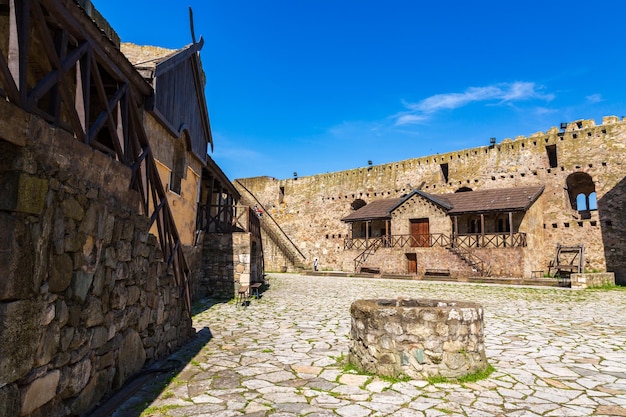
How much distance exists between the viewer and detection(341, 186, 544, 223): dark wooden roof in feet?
77.4

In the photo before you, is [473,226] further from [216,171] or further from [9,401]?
[9,401]

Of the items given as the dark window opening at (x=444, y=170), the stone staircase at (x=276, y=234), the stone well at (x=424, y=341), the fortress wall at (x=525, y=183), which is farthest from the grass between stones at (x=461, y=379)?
the dark window opening at (x=444, y=170)

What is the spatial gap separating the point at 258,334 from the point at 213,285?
5.65 meters

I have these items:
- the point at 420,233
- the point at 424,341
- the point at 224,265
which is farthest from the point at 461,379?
the point at 420,233

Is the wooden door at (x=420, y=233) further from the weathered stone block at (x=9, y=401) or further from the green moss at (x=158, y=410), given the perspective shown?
the weathered stone block at (x=9, y=401)

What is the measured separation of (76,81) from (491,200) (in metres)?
25.3

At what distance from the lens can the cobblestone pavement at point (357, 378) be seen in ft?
12.8

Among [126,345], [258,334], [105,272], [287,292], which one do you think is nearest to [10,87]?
[105,272]

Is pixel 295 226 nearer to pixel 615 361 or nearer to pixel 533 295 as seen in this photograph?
pixel 533 295

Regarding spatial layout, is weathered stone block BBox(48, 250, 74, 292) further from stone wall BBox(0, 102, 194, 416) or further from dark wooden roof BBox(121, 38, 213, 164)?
dark wooden roof BBox(121, 38, 213, 164)

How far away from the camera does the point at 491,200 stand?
82.0 ft

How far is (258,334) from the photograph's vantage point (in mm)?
7465

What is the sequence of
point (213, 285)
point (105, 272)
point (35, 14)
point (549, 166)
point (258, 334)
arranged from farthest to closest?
point (549, 166) → point (213, 285) → point (258, 334) → point (105, 272) → point (35, 14)

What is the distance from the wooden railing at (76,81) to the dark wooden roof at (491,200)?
2176 centimetres
